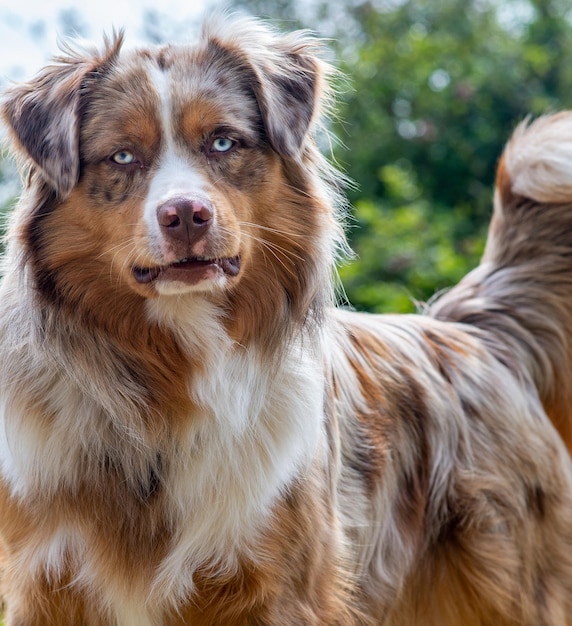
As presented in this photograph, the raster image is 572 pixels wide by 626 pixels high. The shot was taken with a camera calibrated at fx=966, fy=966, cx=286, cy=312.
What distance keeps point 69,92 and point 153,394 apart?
38.3 inches

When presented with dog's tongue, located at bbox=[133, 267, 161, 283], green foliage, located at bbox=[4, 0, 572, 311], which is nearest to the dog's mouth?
dog's tongue, located at bbox=[133, 267, 161, 283]

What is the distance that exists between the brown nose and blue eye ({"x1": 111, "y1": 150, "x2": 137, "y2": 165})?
0.26 meters

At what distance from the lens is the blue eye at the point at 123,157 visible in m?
2.93

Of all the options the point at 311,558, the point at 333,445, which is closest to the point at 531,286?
the point at 333,445

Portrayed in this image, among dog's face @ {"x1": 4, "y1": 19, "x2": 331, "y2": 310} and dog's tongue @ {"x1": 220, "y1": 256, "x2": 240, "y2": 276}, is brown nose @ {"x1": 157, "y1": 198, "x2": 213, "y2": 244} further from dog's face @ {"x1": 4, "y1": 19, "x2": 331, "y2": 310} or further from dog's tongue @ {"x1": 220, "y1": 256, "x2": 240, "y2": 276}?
dog's tongue @ {"x1": 220, "y1": 256, "x2": 240, "y2": 276}

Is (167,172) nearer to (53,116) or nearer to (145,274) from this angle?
(145,274)

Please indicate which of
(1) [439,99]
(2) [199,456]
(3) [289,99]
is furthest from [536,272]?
(1) [439,99]

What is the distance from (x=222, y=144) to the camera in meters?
3.01

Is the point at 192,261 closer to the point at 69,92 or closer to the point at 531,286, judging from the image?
the point at 69,92

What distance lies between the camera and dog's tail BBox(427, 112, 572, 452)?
3980mm

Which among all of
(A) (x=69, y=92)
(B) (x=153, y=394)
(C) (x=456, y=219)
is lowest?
(C) (x=456, y=219)

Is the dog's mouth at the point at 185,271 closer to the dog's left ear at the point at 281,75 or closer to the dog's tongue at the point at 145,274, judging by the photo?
the dog's tongue at the point at 145,274

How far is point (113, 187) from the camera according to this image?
9.63 ft

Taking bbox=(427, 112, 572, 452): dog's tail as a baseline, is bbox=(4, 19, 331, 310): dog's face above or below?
above
